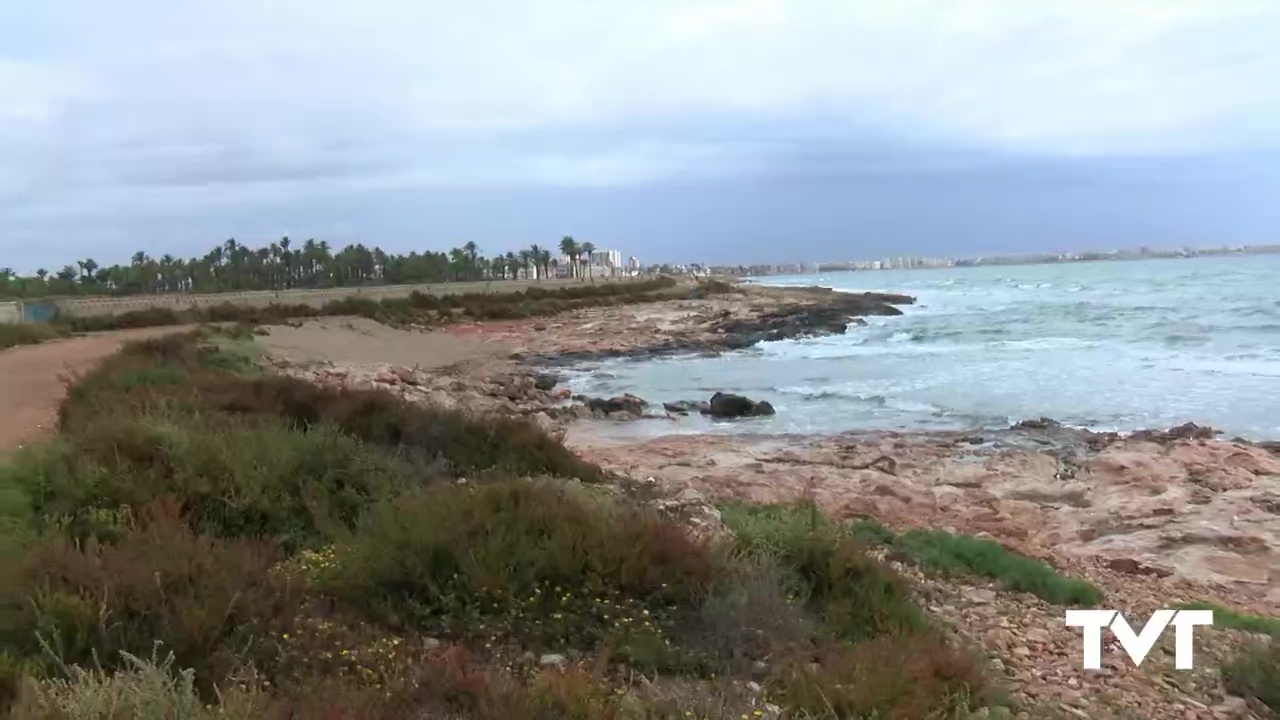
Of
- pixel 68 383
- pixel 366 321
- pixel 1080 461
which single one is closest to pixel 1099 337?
pixel 1080 461

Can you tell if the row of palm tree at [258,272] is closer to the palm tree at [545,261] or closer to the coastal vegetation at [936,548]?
the palm tree at [545,261]

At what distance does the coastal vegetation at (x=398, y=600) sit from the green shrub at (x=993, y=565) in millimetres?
1348

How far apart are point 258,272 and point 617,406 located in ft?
243

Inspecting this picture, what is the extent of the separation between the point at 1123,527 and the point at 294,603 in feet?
31.8

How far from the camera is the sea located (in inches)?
811

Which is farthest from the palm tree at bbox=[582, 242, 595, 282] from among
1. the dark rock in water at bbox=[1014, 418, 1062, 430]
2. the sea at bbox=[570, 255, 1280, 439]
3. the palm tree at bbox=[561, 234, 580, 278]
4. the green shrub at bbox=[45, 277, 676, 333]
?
the dark rock in water at bbox=[1014, 418, 1062, 430]

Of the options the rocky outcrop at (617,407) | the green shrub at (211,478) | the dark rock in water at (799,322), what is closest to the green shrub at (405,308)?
the dark rock in water at (799,322)

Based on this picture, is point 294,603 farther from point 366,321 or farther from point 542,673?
point 366,321

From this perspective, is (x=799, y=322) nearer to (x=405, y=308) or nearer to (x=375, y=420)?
(x=405, y=308)

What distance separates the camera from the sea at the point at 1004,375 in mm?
20609

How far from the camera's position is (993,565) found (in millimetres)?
7809

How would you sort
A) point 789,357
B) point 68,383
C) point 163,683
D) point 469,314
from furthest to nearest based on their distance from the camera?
1. point 469,314
2. point 789,357
3. point 68,383
4. point 163,683

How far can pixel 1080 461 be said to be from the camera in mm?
15039

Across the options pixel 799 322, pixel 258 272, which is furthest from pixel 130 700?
pixel 258 272
